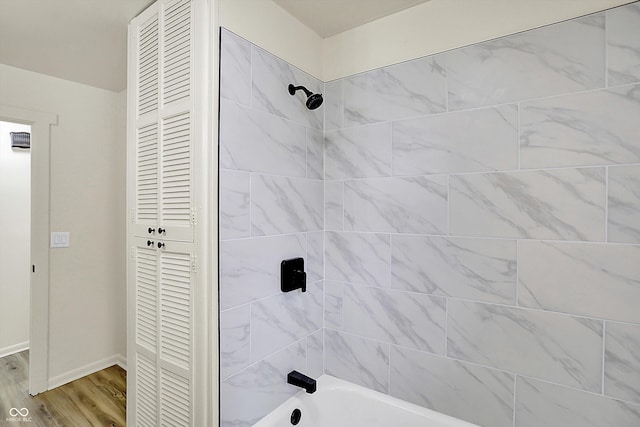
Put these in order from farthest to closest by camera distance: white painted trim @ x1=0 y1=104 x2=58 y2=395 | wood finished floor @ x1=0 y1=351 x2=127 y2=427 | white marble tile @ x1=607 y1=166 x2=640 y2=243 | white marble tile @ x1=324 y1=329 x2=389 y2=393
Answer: white painted trim @ x1=0 y1=104 x2=58 y2=395, wood finished floor @ x1=0 y1=351 x2=127 y2=427, white marble tile @ x1=324 y1=329 x2=389 y2=393, white marble tile @ x1=607 y1=166 x2=640 y2=243

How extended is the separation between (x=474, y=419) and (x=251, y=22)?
203 centimetres

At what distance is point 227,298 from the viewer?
1320 mm

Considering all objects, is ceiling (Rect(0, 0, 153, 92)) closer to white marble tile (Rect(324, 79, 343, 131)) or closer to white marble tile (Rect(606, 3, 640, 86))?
white marble tile (Rect(324, 79, 343, 131))

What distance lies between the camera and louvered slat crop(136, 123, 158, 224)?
150 centimetres

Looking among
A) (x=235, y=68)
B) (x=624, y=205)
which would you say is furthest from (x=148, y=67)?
(x=624, y=205)

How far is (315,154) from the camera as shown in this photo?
71.4 inches

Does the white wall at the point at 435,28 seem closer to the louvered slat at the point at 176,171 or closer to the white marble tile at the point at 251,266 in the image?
the louvered slat at the point at 176,171

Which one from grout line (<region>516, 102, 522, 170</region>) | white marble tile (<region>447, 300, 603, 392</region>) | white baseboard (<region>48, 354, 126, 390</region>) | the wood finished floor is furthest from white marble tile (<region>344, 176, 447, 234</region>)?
white baseboard (<region>48, 354, 126, 390</region>)

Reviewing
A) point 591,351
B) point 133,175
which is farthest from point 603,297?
point 133,175

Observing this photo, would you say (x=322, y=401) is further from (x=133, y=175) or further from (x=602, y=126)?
(x=602, y=126)

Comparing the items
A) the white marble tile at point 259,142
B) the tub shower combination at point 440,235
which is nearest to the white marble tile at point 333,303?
the tub shower combination at point 440,235

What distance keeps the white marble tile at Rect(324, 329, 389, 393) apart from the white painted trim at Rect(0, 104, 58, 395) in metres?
2.18

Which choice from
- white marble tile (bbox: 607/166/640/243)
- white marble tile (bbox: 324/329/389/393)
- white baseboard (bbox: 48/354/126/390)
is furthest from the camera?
white baseboard (bbox: 48/354/126/390)

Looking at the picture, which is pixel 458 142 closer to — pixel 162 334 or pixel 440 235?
pixel 440 235
